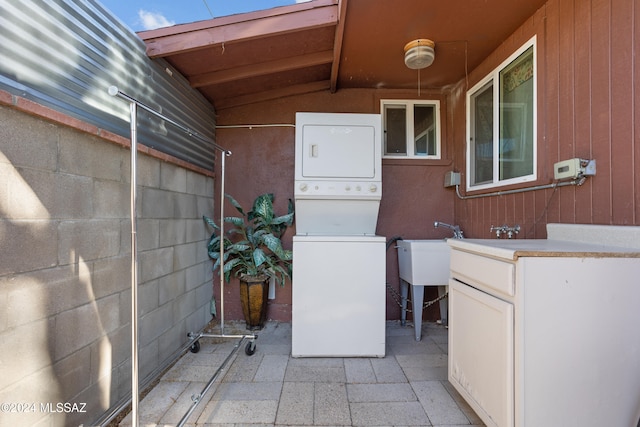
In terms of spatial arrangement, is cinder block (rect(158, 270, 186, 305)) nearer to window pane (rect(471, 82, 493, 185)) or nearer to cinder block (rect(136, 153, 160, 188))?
cinder block (rect(136, 153, 160, 188))

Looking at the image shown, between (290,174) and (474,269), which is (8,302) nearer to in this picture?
(474,269)

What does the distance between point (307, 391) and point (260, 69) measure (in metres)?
2.59

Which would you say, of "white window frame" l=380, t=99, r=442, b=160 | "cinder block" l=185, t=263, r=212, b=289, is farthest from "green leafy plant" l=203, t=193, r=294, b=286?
"white window frame" l=380, t=99, r=442, b=160

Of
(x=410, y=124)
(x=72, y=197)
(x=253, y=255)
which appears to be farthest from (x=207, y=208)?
(x=410, y=124)

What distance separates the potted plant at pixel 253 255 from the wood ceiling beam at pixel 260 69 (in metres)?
1.08

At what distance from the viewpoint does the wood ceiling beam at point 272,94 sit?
306 cm

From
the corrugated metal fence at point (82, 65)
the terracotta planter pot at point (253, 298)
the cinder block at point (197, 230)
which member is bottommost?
the terracotta planter pot at point (253, 298)

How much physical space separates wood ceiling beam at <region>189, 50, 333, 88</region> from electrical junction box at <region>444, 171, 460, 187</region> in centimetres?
167

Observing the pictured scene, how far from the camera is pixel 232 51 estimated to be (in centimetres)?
234

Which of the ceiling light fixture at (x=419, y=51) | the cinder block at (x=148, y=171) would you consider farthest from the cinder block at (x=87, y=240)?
the ceiling light fixture at (x=419, y=51)

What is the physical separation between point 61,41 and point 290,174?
6.77 feet

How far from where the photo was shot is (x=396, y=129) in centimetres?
321

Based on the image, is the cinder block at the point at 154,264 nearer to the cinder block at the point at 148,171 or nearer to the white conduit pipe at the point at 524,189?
the cinder block at the point at 148,171

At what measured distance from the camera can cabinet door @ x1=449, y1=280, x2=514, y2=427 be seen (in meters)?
1.26
